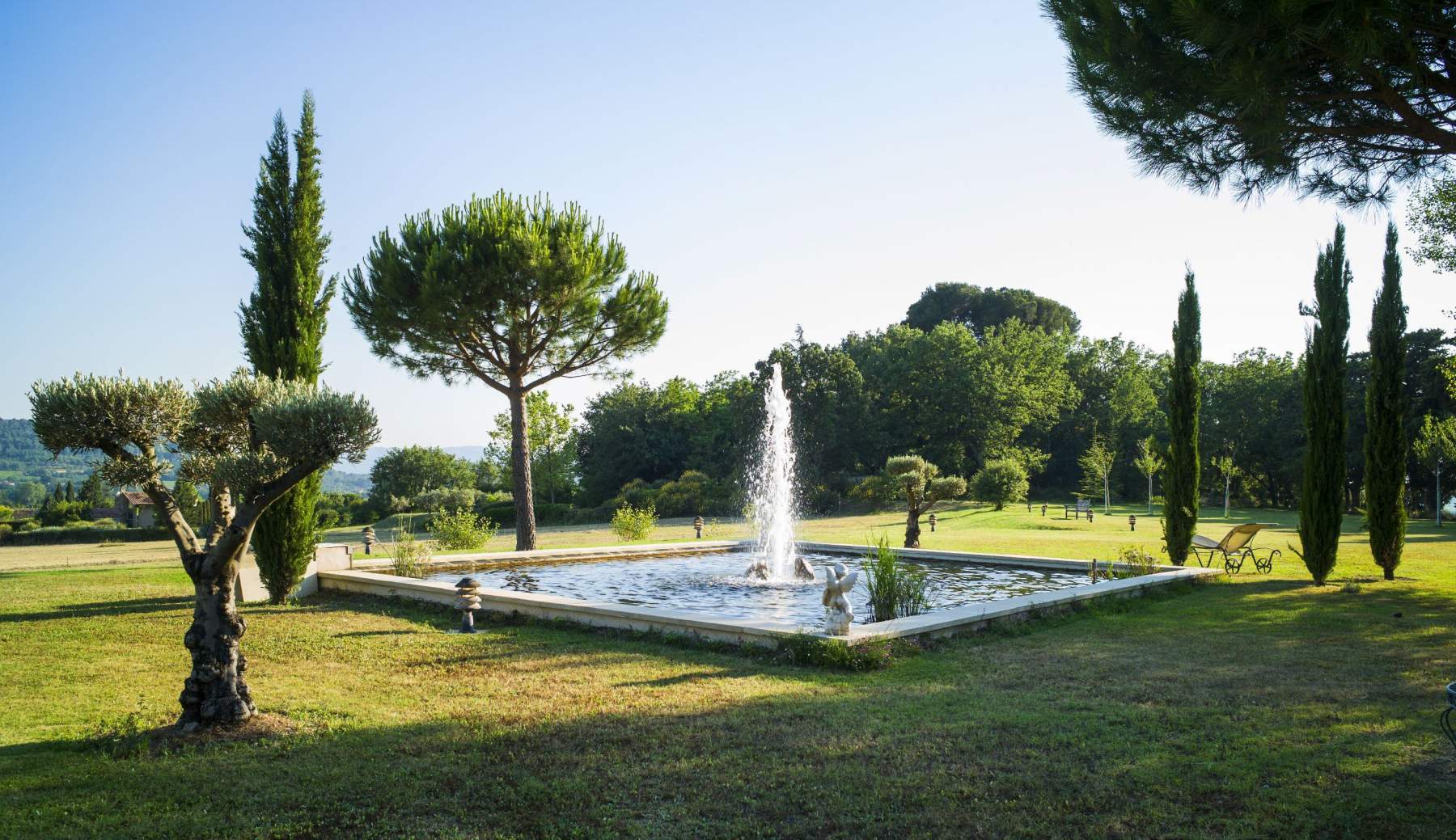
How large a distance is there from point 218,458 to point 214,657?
1.15 metres

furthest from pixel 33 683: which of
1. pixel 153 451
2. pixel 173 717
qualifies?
pixel 153 451

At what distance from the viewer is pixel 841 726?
484cm

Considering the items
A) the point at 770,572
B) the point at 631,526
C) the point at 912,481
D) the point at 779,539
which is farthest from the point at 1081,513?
the point at 770,572

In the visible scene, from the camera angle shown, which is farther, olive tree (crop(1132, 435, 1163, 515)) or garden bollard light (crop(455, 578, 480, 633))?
olive tree (crop(1132, 435, 1163, 515))

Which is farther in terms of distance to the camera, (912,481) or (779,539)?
(912,481)

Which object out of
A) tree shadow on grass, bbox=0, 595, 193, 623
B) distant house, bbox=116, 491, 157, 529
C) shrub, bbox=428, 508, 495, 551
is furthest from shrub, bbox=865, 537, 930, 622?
distant house, bbox=116, 491, 157, 529

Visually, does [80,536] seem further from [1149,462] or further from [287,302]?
[1149,462]

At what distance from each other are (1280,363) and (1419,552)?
3233 centimetres

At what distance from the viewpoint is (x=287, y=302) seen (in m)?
10.6

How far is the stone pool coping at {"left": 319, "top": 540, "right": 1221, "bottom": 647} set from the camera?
23.7 feet

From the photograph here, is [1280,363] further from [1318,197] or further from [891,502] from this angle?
[1318,197]

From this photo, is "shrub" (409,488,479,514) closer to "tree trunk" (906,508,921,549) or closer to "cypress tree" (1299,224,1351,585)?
"tree trunk" (906,508,921,549)

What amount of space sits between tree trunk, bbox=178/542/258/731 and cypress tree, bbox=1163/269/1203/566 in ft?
40.8

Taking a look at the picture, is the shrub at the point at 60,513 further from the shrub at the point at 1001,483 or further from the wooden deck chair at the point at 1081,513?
the wooden deck chair at the point at 1081,513
